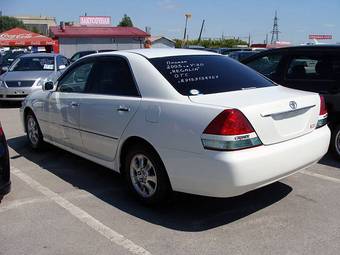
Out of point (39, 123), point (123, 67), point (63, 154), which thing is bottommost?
point (63, 154)

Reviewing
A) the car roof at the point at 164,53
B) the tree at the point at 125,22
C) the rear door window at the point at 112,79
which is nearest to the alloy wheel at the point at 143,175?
the rear door window at the point at 112,79

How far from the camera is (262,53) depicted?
294 inches

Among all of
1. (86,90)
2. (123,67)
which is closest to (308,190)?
(123,67)

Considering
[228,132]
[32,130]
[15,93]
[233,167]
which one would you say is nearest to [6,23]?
[15,93]

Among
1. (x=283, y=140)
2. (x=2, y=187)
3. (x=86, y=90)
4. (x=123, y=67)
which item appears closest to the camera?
(x=283, y=140)

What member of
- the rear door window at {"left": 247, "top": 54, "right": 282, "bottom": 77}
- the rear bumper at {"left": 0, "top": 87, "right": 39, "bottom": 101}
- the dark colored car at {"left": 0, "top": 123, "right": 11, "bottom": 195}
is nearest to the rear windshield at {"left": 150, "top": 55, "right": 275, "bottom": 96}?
the dark colored car at {"left": 0, "top": 123, "right": 11, "bottom": 195}

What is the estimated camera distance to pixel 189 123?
154 inches

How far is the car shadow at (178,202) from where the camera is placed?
168 inches

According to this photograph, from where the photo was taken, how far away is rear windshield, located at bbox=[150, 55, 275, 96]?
440cm

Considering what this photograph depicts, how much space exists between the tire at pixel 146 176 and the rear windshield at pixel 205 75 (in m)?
0.72

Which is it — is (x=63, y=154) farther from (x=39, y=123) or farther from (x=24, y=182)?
(x=24, y=182)

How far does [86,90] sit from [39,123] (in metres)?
1.59

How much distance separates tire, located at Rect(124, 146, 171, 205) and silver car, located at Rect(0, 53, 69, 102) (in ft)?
27.4

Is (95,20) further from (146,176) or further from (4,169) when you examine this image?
(146,176)
